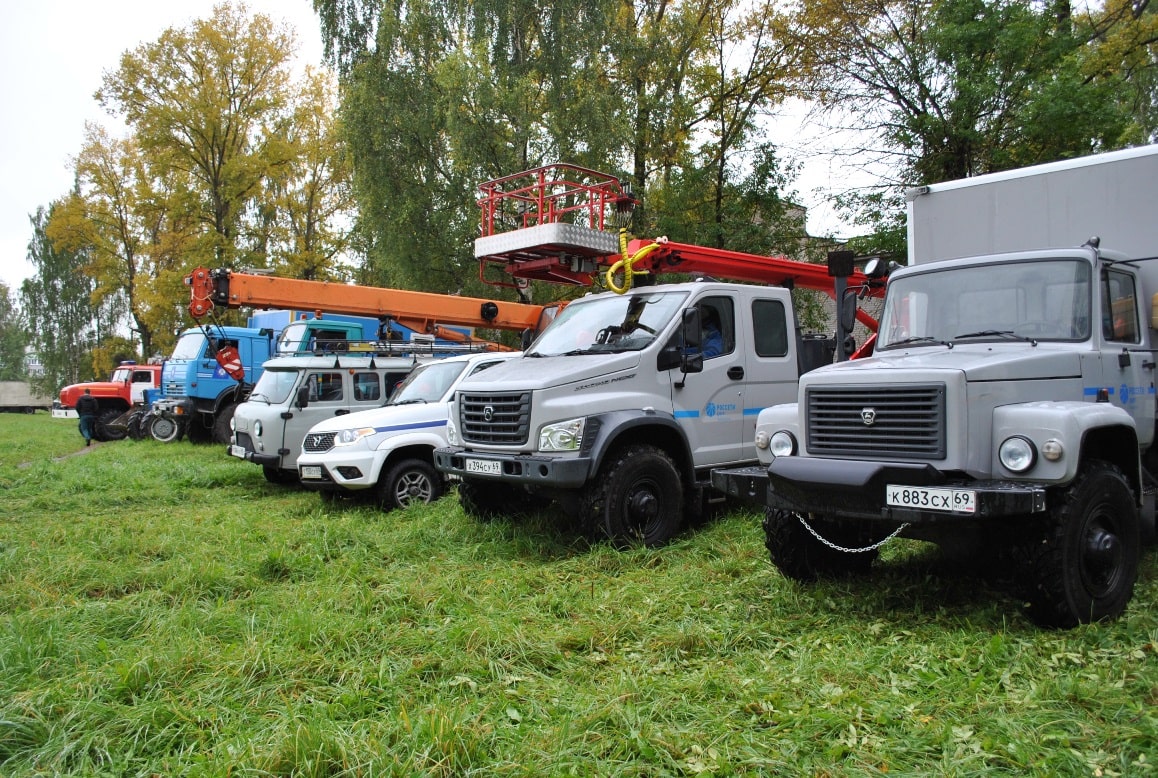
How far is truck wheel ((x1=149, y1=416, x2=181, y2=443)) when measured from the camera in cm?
1828

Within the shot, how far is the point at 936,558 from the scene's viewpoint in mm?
6125

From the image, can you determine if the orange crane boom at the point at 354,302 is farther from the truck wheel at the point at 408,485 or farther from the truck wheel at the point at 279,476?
the truck wheel at the point at 408,485

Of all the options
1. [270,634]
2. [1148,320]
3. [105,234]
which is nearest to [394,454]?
[270,634]

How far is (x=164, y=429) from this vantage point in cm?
1841

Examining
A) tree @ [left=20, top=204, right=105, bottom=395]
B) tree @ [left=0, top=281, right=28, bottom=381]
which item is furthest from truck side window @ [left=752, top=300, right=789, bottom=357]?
tree @ [left=0, top=281, right=28, bottom=381]

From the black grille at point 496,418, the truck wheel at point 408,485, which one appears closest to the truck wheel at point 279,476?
the truck wheel at point 408,485

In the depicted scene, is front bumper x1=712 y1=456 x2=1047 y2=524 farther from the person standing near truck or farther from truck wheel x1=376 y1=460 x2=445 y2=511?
the person standing near truck

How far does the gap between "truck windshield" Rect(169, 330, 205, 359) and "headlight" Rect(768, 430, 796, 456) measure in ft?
51.6

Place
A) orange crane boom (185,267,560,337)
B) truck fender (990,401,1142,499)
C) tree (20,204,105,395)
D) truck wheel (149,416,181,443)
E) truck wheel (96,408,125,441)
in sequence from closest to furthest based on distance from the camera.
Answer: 1. truck fender (990,401,1142,499)
2. orange crane boom (185,267,560,337)
3. truck wheel (149,416,181,443)
4. truck wheel (96,408,125,441)
5. tree (20,204,105,395)

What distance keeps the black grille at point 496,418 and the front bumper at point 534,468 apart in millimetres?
150

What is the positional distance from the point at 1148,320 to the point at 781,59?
16.5 metres

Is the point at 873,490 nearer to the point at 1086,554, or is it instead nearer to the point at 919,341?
the point at 1086,554

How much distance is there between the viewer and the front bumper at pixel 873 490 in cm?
414

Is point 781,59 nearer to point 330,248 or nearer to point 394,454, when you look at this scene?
point 394,454
